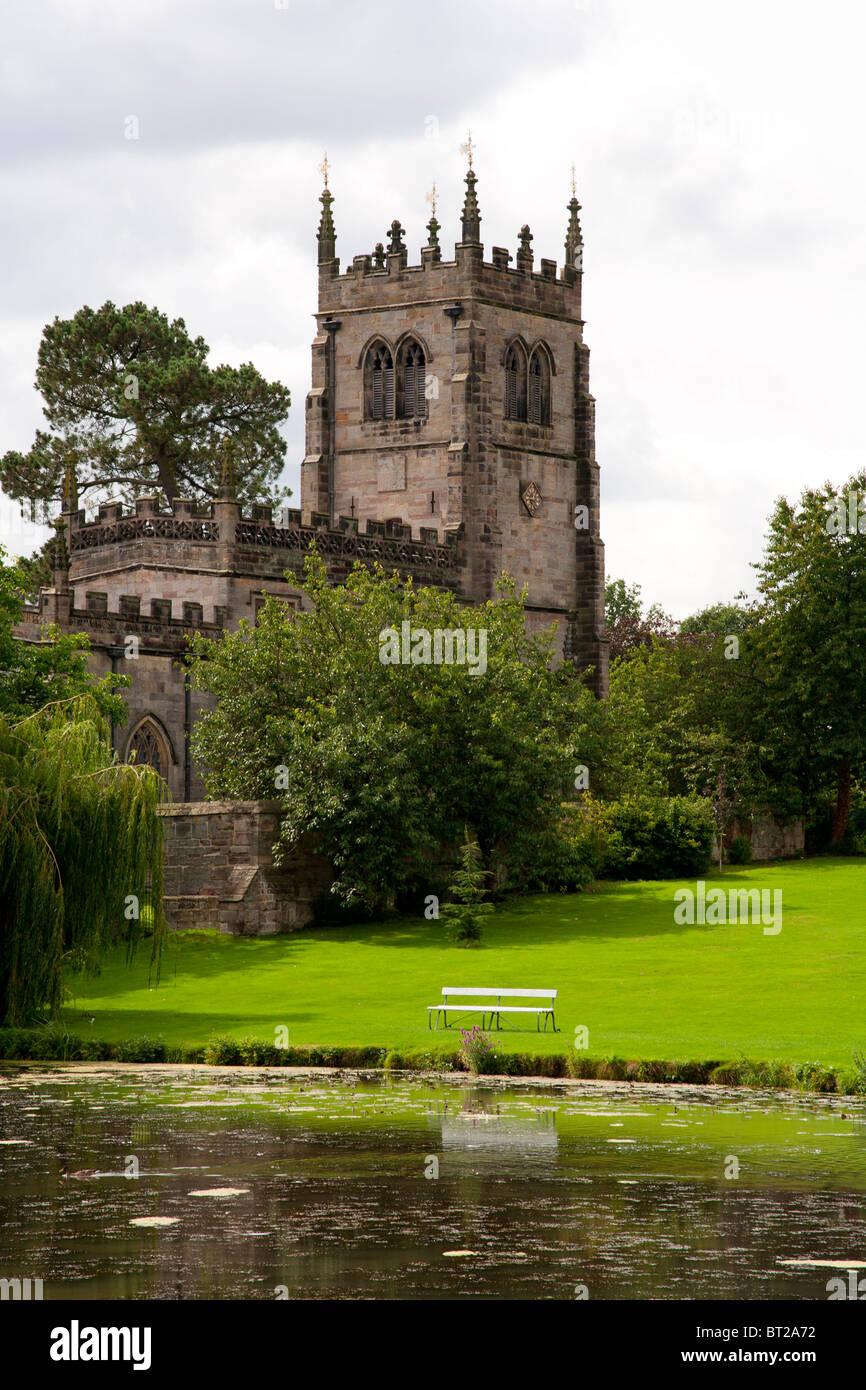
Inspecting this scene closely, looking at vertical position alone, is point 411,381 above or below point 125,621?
above

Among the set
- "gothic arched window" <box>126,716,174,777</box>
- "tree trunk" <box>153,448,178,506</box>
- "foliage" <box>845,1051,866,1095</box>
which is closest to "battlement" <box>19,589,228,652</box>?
"gothic arched window" <box>126,716,174,777</box>

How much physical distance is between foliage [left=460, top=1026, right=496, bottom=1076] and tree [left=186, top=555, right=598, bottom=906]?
15633 millimetres

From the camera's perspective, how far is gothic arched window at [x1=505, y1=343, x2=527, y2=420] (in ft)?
226

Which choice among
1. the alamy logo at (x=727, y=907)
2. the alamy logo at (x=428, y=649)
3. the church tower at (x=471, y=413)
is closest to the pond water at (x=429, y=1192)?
the alamy logo at (x=727, y=907)

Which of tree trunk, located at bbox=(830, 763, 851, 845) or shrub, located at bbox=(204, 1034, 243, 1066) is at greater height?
tree trunk, located at bbox=(830, 763, 851, 845)

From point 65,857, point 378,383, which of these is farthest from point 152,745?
point 65,857

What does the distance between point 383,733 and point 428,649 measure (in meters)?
3.27

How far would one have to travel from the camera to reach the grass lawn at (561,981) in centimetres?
2580

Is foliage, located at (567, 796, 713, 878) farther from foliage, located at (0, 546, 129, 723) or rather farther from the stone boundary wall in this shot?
foliage, located at (0, 546, 129, 723)

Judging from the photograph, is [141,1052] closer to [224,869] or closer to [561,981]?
[561,981]

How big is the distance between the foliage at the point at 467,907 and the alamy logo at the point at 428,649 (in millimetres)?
4951

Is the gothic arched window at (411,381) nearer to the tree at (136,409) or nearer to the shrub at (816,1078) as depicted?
the tree at (136,409)

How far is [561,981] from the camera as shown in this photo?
31844mm

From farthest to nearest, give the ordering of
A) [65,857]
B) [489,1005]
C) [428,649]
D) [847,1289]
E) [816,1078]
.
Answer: [428,649], [489,1005], [65,857], [816,1078], [847,1289]
